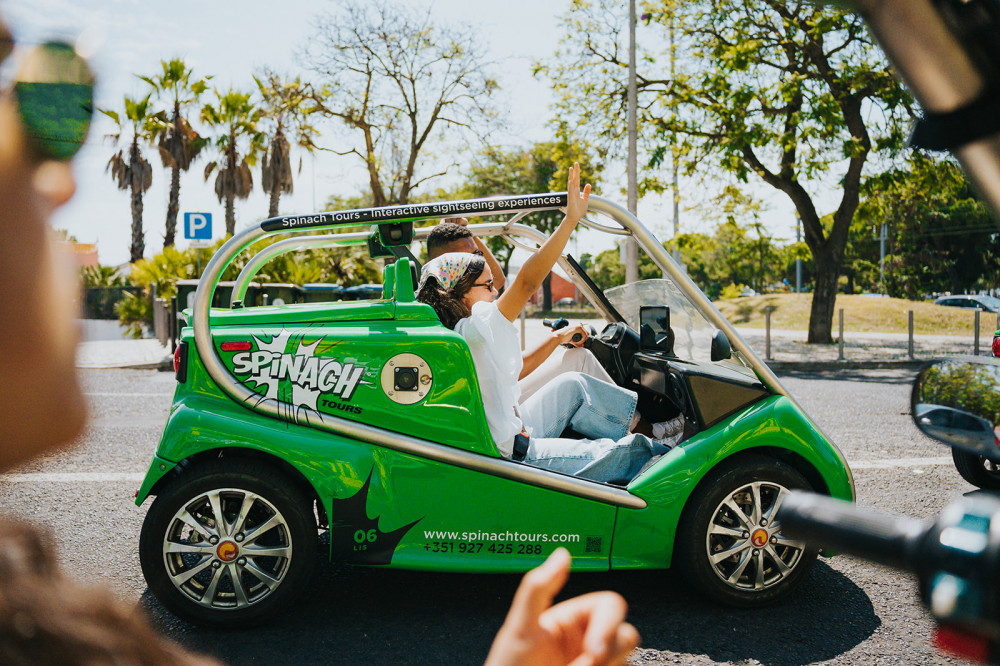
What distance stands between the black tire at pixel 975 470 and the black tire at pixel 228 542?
7.25 ft

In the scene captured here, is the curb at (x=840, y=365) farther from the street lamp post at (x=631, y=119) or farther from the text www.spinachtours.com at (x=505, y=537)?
the text www.spinachtours.com at (x=505, y=537)

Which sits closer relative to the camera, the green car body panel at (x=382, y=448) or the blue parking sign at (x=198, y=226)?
the green car body panel at (x=382, y=448)

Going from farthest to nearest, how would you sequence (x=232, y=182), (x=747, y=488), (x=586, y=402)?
(x=232, y=182), (x=586, y=402), (x=747, y=488)

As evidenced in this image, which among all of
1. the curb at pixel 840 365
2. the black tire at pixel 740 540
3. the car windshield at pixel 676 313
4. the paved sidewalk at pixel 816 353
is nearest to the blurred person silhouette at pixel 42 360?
the black tire at pixel 740 540

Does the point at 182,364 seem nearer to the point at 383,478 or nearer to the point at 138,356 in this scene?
the point at 383,478

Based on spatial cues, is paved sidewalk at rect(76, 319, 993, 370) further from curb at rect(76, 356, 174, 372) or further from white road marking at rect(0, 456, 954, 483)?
white road marking at rect(0, 456, 954, 483)

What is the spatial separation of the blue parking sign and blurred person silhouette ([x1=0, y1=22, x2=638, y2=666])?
13.0 m

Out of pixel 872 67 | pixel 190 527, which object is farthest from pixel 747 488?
pixel 872 67

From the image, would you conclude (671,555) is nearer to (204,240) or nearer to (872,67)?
(204,240)

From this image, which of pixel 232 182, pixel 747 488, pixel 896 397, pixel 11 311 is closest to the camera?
pixel 11 311

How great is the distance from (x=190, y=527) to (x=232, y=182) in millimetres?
24506

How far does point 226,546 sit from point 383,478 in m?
0.62

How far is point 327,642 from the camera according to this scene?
2850 millimetres

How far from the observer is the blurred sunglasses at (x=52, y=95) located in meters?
0.64
